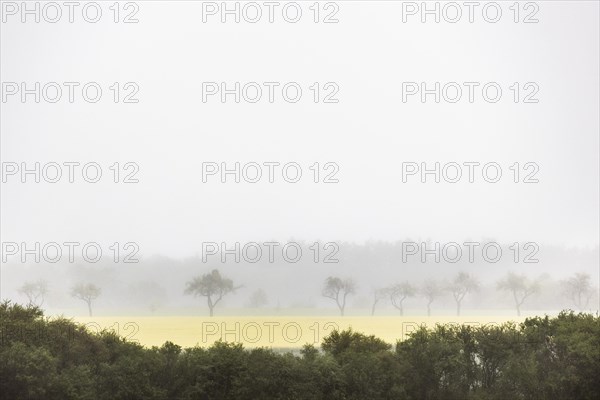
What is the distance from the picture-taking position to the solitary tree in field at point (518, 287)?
606ft

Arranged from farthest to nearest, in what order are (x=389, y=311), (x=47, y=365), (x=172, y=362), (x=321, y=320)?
(x=389, y=311), (x=321, y=320), (x=172, y=362), (x=47, y=365)

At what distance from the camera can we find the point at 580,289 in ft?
581

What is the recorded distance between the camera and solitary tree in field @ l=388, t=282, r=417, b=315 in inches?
7122

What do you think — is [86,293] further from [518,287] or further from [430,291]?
[518,287]

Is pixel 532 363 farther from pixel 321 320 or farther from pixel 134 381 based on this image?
pixel 321 320

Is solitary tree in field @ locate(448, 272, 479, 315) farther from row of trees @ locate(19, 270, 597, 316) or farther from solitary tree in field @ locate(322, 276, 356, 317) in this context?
solitary tree in field @ locate(322, 276, 356, 317)

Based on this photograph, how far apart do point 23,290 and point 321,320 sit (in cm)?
6690

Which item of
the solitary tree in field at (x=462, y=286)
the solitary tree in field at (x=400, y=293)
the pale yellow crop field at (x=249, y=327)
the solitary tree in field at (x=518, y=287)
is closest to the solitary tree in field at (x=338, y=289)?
the pale yellow crop field at (x=249, y=327)

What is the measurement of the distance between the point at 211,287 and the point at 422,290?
165 feet

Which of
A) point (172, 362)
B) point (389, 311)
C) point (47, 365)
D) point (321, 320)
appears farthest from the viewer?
point (389, 311)

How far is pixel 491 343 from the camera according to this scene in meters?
53.3

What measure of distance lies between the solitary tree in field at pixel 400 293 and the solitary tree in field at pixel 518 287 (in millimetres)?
21380

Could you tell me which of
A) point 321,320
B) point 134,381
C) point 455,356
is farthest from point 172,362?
point 321,320

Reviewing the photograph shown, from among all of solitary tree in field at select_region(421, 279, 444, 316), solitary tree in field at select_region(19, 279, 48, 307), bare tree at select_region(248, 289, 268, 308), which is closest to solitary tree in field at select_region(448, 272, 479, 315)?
solitary tree in field at select_region(421, 279, 444, 316)
